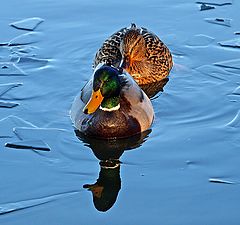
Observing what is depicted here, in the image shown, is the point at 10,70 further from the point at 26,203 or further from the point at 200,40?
the point at 26,203

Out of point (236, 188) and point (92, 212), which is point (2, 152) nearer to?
point (92, 212)

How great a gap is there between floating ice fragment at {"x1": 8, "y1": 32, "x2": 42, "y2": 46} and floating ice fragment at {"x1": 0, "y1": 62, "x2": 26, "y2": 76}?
2.02 feet

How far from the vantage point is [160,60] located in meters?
10.1

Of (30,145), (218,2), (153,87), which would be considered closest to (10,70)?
(153,87)

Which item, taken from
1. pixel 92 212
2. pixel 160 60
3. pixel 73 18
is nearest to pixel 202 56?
pixel 160 60

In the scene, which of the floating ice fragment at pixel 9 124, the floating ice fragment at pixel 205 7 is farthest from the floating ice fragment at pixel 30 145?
the floating ice fragment at pixel 205 7

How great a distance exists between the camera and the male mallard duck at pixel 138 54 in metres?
9.88

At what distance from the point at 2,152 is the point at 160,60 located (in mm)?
2928

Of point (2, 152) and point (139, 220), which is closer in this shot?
point (139, 220)

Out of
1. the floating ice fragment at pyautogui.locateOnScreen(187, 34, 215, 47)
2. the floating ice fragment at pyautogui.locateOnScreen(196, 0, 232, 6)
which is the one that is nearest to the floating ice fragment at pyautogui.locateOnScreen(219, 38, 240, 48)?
the floating ice fragment at pyautogui.locateOnScreen(187, 34, 215, 47)

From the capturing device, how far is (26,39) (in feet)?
35.1

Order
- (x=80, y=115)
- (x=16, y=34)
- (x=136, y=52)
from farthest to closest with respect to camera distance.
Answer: (x=16, y=34), (x=136, y=52), (x=80, y=115)

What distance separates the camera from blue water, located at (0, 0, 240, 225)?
22.5 feet

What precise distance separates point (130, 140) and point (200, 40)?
109 inches
